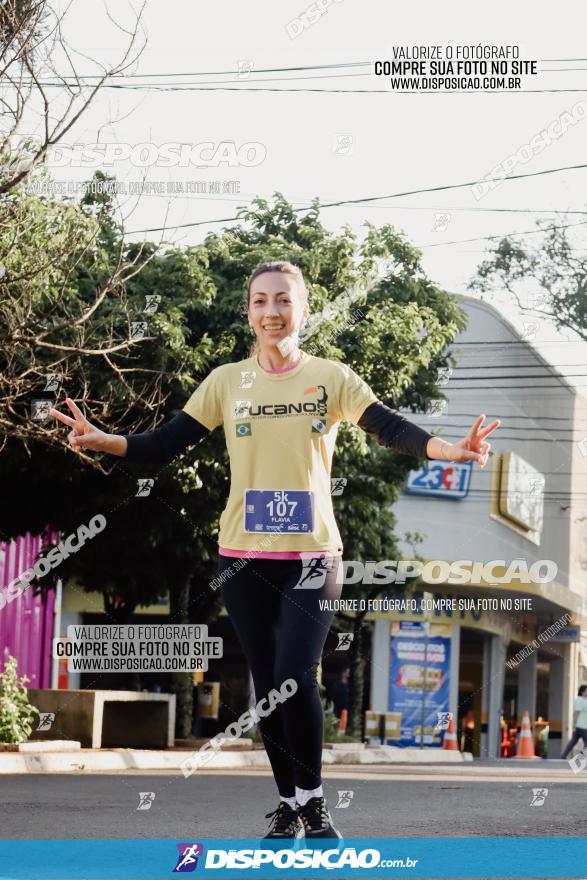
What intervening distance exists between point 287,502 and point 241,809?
319 centimetres

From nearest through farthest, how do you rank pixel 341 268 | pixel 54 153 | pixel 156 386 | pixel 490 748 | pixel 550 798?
pixel 550 798
pixel 54 153
pixel 156 386
pixel 341 268
pixel 490 748

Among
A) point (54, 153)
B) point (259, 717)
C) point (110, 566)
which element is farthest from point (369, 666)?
point (259, 717)

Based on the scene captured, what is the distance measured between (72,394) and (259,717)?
11571mm

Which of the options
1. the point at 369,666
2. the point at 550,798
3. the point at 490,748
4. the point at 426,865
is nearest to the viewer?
the point at 426,865

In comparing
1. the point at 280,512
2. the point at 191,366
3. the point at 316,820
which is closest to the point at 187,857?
the point at 316,820

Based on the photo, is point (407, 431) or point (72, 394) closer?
point (407, 431)

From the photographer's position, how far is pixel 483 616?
37031mm

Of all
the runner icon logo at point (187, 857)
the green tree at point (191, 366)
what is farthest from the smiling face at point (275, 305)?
the green tree at point (191, 366)

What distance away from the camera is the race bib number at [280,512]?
4.44 m

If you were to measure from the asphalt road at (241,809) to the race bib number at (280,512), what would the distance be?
1.39 meters

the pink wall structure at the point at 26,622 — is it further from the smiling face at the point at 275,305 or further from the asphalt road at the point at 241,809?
the smiling face at the point at 275,305

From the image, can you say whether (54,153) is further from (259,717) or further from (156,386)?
(259,717)

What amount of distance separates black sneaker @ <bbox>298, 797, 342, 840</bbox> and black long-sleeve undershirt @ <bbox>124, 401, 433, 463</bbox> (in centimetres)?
113

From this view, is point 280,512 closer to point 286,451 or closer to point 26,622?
point 286,451
